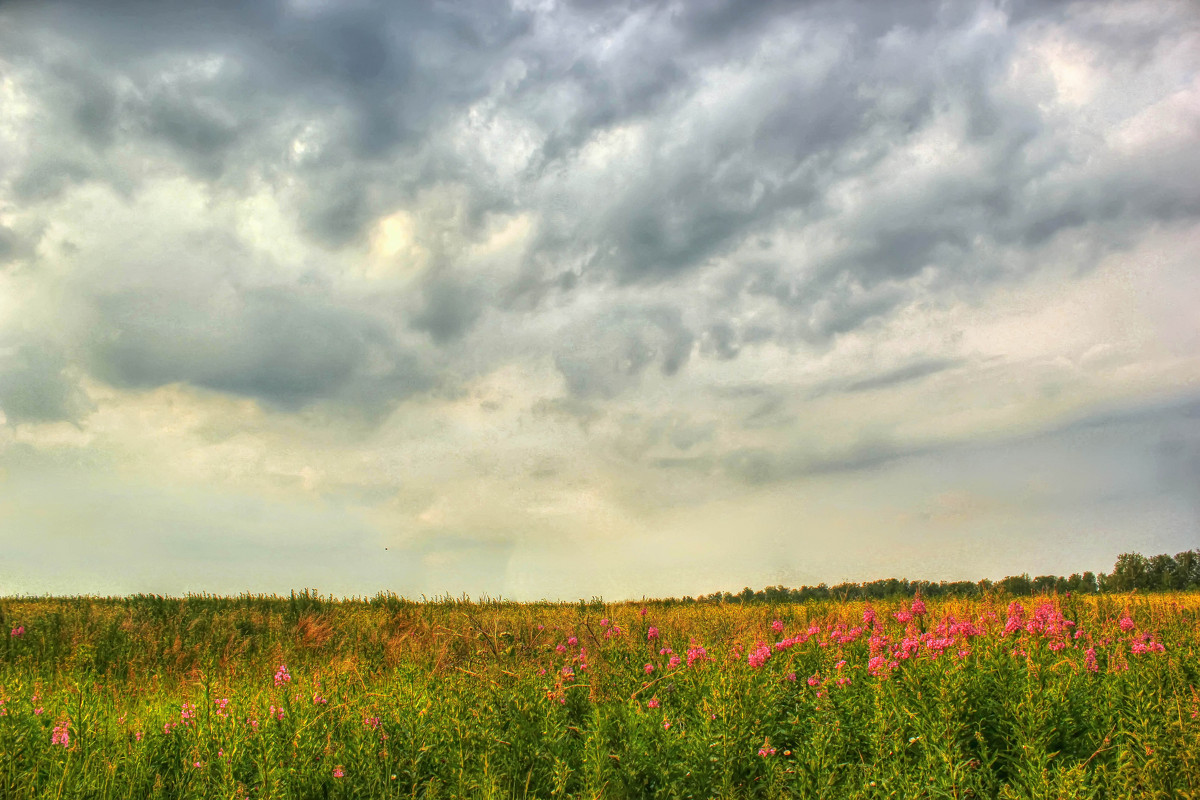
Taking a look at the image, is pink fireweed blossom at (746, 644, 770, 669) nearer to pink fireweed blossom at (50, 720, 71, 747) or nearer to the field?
the field

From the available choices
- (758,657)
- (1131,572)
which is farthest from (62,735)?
(1131,572)

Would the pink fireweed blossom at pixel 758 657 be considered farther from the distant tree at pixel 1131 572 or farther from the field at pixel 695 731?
the distant tree at pixel 1131 572

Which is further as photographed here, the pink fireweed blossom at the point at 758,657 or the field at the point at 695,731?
the pink fireweed blossom at the point at 758,657

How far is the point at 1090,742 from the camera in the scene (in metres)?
5.44

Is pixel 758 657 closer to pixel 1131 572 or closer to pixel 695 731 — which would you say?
pixel 695 731

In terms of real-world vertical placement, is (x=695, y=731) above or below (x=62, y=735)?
below

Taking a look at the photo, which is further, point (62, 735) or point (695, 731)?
point (62, 735)

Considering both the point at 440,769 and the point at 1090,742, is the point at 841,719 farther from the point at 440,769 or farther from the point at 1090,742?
the point at 440,769

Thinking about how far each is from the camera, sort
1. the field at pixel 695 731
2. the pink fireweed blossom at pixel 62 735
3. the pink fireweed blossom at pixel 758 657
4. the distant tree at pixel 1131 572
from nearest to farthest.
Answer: the field at pixel 695 731 → the pink fireweed blossom at pixel 62 735 → the pink fireweed blossom at pixel 758 657 → the distant tree at pixel 1131 572

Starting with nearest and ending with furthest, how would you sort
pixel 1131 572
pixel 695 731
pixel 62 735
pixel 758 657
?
pixel 695 731
pixel 62 735
pixel 758 657
pixel 1131 572

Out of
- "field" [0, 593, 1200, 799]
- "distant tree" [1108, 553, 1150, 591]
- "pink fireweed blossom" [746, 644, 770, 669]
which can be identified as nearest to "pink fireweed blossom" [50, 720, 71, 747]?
"field" [0, 593, 1200, 799]

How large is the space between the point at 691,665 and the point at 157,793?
17.3 feet

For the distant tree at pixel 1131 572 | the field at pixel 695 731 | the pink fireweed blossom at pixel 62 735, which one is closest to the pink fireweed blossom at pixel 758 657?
the field at pixel 695 731

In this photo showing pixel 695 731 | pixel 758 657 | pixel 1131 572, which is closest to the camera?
pixel 695 731
